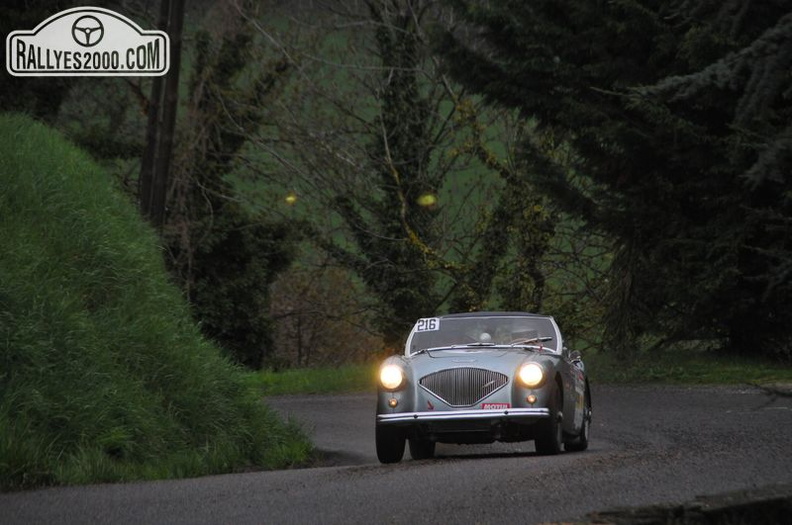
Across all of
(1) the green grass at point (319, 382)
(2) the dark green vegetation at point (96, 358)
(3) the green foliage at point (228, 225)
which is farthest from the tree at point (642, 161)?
(3) the green foliage at point (228, 225)

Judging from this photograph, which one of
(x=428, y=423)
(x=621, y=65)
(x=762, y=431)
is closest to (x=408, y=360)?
(x=428, y=423)

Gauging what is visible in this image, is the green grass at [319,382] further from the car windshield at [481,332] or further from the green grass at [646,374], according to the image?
the car windshield at [481,332]

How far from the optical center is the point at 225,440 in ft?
53.7

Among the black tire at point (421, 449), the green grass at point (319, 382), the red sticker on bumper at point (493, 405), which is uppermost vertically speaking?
the red sticker on bumper at point (493, 405)

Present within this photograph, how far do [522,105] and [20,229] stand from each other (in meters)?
12.0

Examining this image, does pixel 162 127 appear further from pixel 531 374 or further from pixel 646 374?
pixel 531 374

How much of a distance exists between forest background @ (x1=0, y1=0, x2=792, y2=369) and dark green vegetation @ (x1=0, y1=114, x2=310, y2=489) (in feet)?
17.5

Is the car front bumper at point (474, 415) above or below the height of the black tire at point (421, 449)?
above

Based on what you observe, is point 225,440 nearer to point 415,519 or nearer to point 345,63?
point 415,519

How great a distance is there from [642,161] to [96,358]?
1325cm

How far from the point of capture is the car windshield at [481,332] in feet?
48.8

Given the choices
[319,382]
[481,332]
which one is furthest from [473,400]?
[319,382]

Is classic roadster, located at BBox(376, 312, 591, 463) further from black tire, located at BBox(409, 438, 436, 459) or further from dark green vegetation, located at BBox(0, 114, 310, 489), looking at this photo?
dark green vegetation, located at BBox(0, 114, 310, 489)

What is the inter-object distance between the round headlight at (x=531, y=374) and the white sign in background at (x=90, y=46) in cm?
1205
